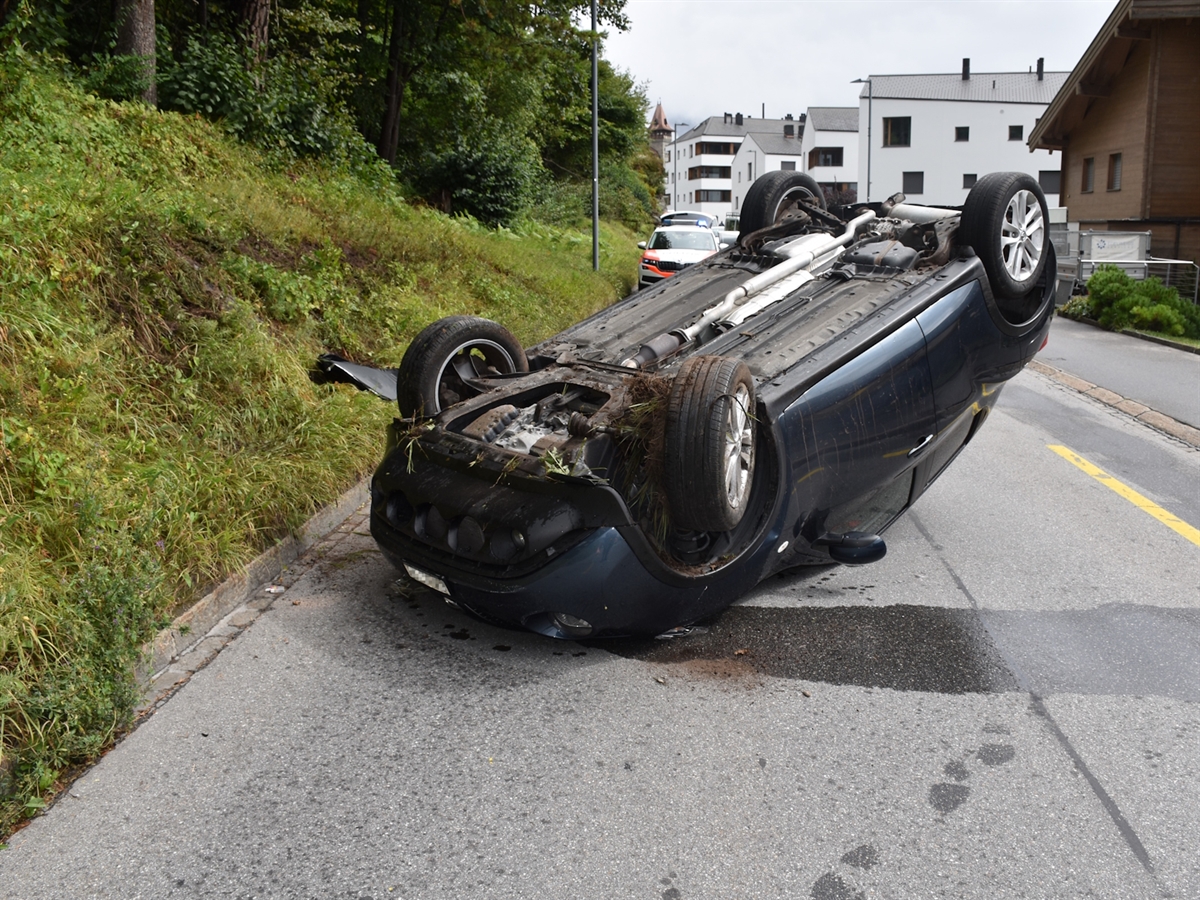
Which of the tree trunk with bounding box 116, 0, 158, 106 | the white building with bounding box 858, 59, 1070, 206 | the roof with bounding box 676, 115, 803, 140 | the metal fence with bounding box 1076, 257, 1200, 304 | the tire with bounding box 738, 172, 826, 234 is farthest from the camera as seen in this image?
the roof with bounding box 676, 115, 803, 140

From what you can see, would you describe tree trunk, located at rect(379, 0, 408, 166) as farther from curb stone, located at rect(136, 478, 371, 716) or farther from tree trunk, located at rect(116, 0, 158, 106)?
curb stone, located at rect(136, 478, 371, 716)

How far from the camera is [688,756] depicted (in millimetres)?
3777

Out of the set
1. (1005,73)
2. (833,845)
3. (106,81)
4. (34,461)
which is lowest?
(833,845)

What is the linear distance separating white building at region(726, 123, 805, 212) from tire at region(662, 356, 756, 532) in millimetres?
91220

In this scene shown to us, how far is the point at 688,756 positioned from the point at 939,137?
6222 centimetres

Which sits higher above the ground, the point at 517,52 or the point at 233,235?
the point at 517,52

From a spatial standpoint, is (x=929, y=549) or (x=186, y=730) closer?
(x=186, y=730)

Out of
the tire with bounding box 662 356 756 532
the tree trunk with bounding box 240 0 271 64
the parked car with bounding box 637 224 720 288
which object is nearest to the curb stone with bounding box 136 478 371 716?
the tire with bounding box 662 356 756 532

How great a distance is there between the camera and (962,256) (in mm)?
5906

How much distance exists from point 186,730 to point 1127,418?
9547 millimetres

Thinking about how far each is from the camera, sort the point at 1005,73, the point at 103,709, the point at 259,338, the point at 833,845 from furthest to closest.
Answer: the point at 1005,73, the point at 259,338, the point at 103,709, the point at 833,845

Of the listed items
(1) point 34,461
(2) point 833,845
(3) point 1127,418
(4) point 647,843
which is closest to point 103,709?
(1) point 34,461

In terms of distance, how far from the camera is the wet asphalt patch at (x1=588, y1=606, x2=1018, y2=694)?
14.5 ft

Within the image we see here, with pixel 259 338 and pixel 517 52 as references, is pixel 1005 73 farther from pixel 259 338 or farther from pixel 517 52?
pixel 259 338
